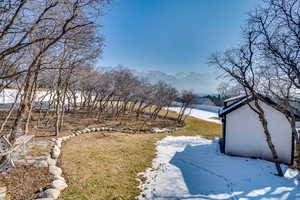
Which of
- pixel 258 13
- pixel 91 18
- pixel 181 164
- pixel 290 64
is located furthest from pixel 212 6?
pixel 181 164

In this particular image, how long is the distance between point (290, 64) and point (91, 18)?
4.95m

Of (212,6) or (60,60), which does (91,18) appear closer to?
(60,60)

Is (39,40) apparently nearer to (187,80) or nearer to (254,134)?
(254,134)

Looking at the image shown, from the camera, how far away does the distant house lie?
20.2 ft

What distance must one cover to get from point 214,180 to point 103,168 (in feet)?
9.81

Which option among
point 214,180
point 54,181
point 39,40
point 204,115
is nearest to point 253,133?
point 214,180

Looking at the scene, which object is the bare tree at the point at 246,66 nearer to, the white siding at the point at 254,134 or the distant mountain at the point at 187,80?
the distant mountain at the point at 187,80

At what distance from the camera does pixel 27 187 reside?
3043 mm

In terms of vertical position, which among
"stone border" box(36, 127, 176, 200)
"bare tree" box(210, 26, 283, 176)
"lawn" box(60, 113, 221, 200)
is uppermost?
"bare tree" box(210, 26, 283, 176)

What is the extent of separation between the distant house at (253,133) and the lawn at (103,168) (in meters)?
3.43

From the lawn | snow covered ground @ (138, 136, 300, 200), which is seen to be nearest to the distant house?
snow covered ground @ (138, 136, 300, 200)

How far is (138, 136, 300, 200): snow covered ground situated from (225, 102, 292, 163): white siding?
0.57m

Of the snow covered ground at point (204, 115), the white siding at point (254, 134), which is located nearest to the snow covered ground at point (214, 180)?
the white siding at point (254, 134)

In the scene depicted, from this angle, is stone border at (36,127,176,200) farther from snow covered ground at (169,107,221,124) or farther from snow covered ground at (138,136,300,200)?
snow covered ground at (169,107,221,124)
